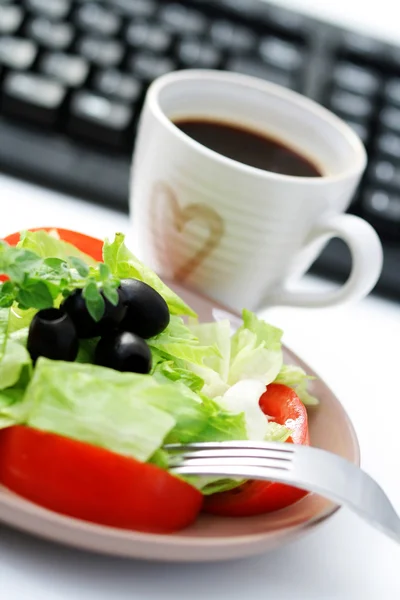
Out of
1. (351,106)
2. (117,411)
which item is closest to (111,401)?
(117,411)

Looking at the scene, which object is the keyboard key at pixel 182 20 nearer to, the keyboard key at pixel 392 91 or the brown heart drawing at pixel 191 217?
the keyboard key at pixel 392 91

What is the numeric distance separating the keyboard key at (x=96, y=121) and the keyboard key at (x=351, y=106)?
0.21 m

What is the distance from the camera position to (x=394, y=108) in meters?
0.94

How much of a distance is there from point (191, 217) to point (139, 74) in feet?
0.91

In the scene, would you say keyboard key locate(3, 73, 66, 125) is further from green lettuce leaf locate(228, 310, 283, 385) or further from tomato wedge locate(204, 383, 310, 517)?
tomato wedge locate(204, 383, 310, 517)

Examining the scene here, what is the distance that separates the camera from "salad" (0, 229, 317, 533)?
424 mm

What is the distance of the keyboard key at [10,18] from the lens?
879 millimetres

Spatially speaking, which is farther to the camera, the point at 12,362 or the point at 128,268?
the point at 128,268

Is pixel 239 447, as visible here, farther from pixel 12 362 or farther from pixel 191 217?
pixel 191 217

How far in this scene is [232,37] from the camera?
979 millimetres

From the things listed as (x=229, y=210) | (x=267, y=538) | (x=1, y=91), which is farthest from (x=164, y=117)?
(x=267, y=538)

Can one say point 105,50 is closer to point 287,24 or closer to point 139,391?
point 287,24

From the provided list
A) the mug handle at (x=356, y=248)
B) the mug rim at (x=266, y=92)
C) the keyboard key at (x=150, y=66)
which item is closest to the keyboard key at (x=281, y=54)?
the keyboard key at (x=150, y=66)

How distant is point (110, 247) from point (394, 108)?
48 cm
